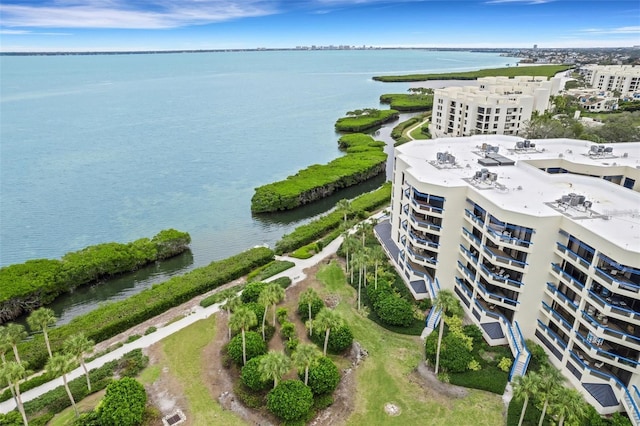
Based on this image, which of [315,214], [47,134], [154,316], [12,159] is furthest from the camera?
[47,134]

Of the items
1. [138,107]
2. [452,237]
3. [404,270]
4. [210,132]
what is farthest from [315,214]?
[138,107]

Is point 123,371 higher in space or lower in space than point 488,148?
lower

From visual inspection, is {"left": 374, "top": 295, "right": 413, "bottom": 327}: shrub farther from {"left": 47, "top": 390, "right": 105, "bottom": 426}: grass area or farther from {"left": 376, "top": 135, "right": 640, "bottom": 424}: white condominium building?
{"left": 47, "top": 390, "right": 105, "bottom": 426}: grass area

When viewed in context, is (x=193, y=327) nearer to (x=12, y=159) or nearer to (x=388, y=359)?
(x=388, y=359)

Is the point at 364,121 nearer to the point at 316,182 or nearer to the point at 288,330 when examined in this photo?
the point at 316,182

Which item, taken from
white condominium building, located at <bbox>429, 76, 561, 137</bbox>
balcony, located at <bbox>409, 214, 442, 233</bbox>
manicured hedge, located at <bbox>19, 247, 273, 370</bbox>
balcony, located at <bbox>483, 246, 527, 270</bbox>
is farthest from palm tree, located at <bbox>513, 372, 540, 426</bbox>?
white condominium building, located at <bbox>429, 76, 561, 137</bbox>

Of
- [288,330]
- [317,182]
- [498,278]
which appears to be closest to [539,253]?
[498,278]

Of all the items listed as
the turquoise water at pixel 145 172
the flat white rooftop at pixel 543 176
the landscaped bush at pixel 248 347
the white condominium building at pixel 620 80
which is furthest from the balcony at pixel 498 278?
the white condominium building at pixel 620 80

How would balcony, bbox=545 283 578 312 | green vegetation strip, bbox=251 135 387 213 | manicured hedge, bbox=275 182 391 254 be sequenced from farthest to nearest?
1. green vegetation strip, bbox=251 135 387 213
2. manicured hedge, bbox=275 182 391 254
3. balcony, bbox=545 283 578 312
